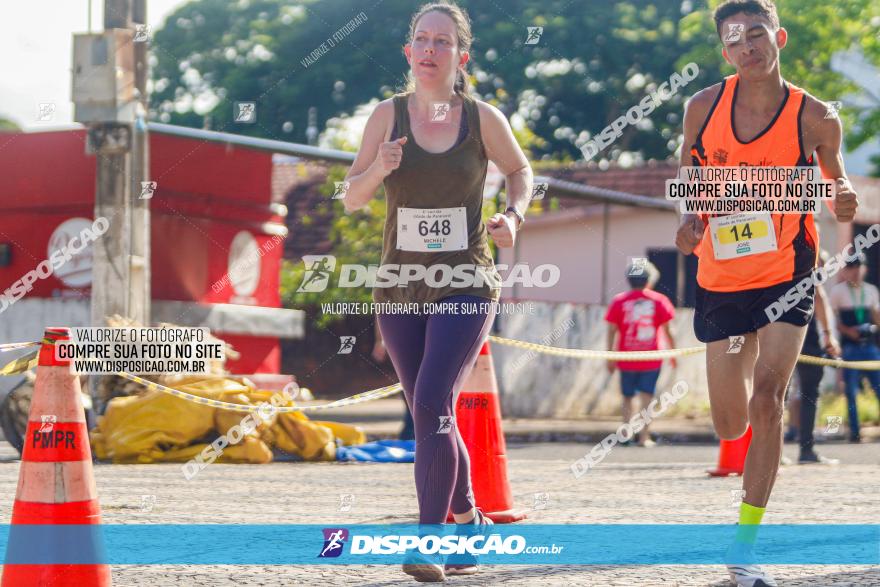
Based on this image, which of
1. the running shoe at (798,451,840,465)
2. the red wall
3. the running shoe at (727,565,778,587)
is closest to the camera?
the running shoe at (727,565,778,587)

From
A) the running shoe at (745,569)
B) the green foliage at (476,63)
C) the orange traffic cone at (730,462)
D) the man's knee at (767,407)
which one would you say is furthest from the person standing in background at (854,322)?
the green foliage at (476,63)

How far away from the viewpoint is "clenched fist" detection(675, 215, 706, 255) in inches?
206

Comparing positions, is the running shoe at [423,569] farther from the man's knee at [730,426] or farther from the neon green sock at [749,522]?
the man's knee at [730,426]

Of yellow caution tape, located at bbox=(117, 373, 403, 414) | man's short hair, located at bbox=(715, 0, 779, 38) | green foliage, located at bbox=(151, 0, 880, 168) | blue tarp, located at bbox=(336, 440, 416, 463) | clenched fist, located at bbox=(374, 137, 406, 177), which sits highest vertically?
green foliage, located at bbox=(151, 0, 880, 168)

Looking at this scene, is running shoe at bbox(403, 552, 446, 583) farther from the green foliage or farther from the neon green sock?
the green foliage

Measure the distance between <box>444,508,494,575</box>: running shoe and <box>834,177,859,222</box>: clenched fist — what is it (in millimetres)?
1671

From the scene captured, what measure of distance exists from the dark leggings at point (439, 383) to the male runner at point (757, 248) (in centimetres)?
84

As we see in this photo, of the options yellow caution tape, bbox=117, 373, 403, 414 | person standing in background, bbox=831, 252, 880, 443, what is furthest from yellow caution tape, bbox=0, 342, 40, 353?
person standing in background, bbox=831, 252, 880, 443

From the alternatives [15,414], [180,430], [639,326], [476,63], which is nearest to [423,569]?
[180,430]

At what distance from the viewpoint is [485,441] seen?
6.73 meters

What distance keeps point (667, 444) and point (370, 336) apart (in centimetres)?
1320

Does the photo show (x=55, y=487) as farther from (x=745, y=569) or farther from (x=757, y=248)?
(x=757, y=248)

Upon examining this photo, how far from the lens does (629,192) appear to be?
2745cm

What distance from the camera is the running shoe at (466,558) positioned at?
5.03 metres
